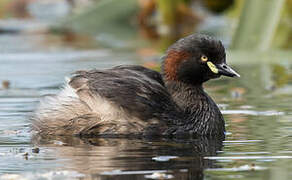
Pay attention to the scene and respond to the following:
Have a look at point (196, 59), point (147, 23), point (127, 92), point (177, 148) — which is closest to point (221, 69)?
point (196, 59)

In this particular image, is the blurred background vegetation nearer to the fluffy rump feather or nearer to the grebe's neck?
the grebe's neck

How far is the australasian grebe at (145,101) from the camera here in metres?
8.65

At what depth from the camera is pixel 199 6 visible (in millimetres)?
26031

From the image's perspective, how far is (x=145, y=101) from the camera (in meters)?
8.66

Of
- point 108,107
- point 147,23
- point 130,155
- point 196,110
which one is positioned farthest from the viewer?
point 147,23

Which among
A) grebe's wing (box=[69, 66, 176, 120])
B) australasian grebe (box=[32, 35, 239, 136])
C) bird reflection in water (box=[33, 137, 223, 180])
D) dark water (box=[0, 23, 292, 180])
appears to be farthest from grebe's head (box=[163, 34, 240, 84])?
bird reflection in water (box=[33, 137, 223, 180])

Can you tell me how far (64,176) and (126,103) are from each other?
6.91 ft

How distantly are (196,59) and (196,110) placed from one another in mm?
513

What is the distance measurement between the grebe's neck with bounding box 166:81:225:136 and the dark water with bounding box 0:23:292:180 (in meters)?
0.19

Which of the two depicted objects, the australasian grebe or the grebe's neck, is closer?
the australasian grebe

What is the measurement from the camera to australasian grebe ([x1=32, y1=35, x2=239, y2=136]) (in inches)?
340

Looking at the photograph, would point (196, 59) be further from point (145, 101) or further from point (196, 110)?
point (145, 101)

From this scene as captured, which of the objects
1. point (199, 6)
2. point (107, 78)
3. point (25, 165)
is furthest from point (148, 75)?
point (199, 6)

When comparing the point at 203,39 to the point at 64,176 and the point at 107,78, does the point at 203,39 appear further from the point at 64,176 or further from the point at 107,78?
the point at 64,176
